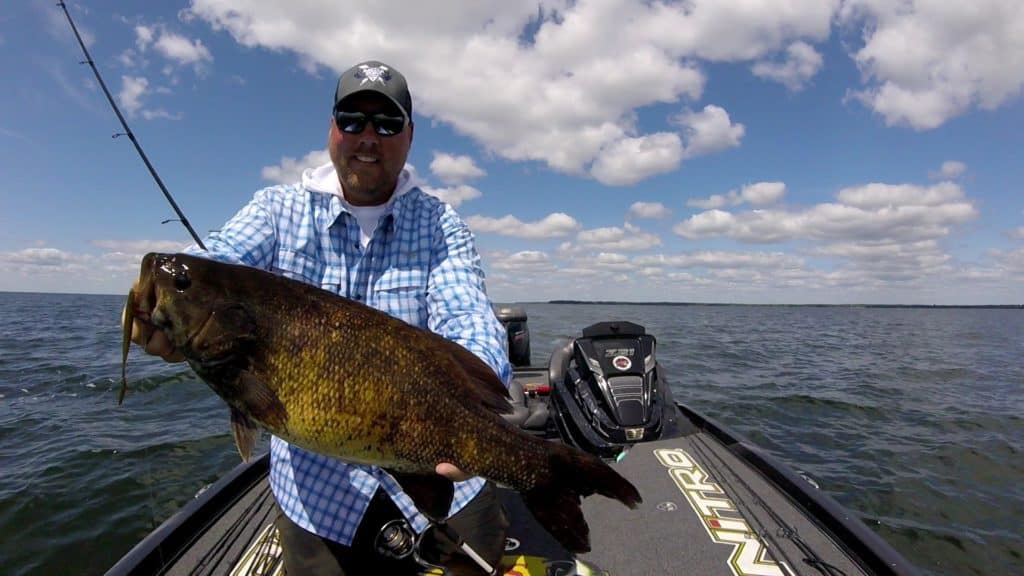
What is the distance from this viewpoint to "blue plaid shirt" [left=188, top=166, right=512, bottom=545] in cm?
273

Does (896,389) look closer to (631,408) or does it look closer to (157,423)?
(631,408)

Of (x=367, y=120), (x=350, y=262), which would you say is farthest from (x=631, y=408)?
(x=367, y=120)

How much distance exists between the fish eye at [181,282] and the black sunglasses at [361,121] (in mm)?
1095

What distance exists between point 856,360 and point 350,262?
94.8 feet

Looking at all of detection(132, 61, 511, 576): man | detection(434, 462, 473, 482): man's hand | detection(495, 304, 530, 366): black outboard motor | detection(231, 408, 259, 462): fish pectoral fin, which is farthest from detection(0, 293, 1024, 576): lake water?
detection(434, 462, 473, 482): man's hand

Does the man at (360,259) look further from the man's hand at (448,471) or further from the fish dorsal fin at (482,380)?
the man's hand at (448,471)

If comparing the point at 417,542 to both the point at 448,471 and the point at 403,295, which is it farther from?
the point at 403,295

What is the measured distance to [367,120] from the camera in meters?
2.69

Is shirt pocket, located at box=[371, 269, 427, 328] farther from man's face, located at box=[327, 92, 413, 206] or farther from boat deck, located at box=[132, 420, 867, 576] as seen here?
boat deck, located at box=[132, 420, 867, 576]

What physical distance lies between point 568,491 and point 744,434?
10610 mm

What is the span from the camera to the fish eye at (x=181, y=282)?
2012mm

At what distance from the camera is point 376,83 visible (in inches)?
104

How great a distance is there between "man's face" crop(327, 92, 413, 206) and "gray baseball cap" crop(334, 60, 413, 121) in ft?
0.10

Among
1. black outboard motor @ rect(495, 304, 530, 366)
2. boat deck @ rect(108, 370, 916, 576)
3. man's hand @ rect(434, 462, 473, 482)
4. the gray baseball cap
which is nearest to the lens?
man's hand @ rect(434, 462, 473, 482)
